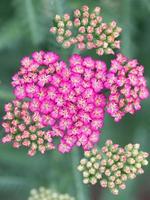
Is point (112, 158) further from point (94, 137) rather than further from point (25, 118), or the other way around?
point (25, 118)

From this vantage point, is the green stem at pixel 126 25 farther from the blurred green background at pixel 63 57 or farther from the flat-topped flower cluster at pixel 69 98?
the flat-topped flower cluster at pixel 69 98

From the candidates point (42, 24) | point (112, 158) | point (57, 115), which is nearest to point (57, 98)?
point (57, 115)

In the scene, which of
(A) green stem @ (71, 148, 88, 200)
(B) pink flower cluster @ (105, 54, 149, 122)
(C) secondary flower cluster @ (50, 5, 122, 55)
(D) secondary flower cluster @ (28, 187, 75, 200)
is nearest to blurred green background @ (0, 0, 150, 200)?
(A) green stem @ (71, 148, 88, 200)

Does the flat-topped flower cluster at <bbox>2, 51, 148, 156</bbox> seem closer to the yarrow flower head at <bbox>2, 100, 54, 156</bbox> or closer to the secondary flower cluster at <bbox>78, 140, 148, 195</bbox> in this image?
the yarrow flower head at <bbox>2, 100, 54, 156</bbox>

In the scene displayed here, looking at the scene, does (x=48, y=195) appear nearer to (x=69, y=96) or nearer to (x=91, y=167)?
(x=91, y=167)

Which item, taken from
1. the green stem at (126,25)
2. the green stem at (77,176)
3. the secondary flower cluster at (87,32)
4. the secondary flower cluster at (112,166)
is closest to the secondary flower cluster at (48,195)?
the green stem at (77,176)
